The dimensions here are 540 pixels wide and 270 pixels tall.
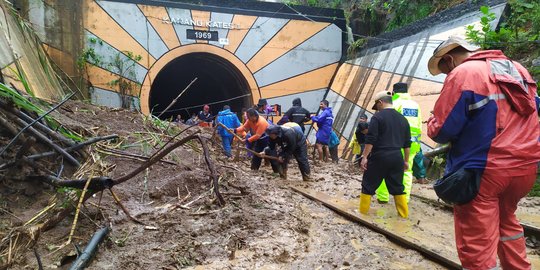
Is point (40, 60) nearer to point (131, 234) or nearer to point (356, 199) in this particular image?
point (131, 234)

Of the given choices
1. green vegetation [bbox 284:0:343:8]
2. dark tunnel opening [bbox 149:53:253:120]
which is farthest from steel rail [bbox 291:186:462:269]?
green vegetation [bbox 284:0:343:8]

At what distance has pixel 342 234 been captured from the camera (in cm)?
372

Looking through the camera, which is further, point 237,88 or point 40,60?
point 237,88

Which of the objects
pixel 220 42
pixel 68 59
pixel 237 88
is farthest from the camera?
pixel 237 88

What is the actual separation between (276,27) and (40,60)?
7657 millimetres

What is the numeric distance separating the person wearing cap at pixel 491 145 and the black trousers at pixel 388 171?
1954 millimetres

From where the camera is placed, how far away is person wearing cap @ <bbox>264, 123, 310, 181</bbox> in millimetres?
6340

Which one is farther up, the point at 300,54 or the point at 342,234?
the point at 300,54

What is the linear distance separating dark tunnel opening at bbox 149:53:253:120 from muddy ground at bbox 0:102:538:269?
654 centimetres

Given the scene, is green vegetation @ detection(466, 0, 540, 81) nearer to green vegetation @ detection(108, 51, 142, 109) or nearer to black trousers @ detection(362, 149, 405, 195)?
black trousers @ detection(362, 149, 405, 195)

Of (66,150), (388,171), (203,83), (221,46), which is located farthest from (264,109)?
(66,150)

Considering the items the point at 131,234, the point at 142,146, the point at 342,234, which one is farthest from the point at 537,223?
the point at 142,146

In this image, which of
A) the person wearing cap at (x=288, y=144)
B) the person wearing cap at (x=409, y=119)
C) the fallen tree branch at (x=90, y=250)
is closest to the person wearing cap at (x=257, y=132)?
the person wearing cap at (x=288, y=144)

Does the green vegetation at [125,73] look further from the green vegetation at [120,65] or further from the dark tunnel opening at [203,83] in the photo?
the dark tunnel opening at [203,83]
